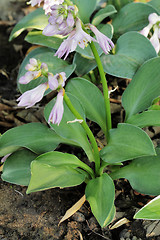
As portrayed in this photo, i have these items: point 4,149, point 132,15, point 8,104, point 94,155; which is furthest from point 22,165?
point 132,15

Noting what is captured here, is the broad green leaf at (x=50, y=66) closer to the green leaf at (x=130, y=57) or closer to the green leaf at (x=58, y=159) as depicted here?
the green leaf at (x=130, y=57)

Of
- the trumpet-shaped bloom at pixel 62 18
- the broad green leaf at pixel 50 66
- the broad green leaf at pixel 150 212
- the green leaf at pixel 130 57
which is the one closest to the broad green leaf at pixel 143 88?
the green leaf at pixel 130 57

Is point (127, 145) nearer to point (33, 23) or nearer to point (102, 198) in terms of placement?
point (102, 198)

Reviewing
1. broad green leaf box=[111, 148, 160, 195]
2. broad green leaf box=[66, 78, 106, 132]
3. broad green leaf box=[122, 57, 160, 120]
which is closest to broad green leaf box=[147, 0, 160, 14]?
broad green leaf box=[122, 57, 160, 120]

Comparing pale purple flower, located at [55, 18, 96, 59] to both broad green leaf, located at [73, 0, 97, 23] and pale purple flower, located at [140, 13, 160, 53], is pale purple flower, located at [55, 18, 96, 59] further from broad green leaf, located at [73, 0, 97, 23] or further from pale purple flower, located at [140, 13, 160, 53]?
broad green leaf, located at [73, 0, 97, 23]

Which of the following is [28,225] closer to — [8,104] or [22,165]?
[22,165]

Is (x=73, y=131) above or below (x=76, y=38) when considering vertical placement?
below

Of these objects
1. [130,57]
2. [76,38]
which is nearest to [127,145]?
[76,38]
